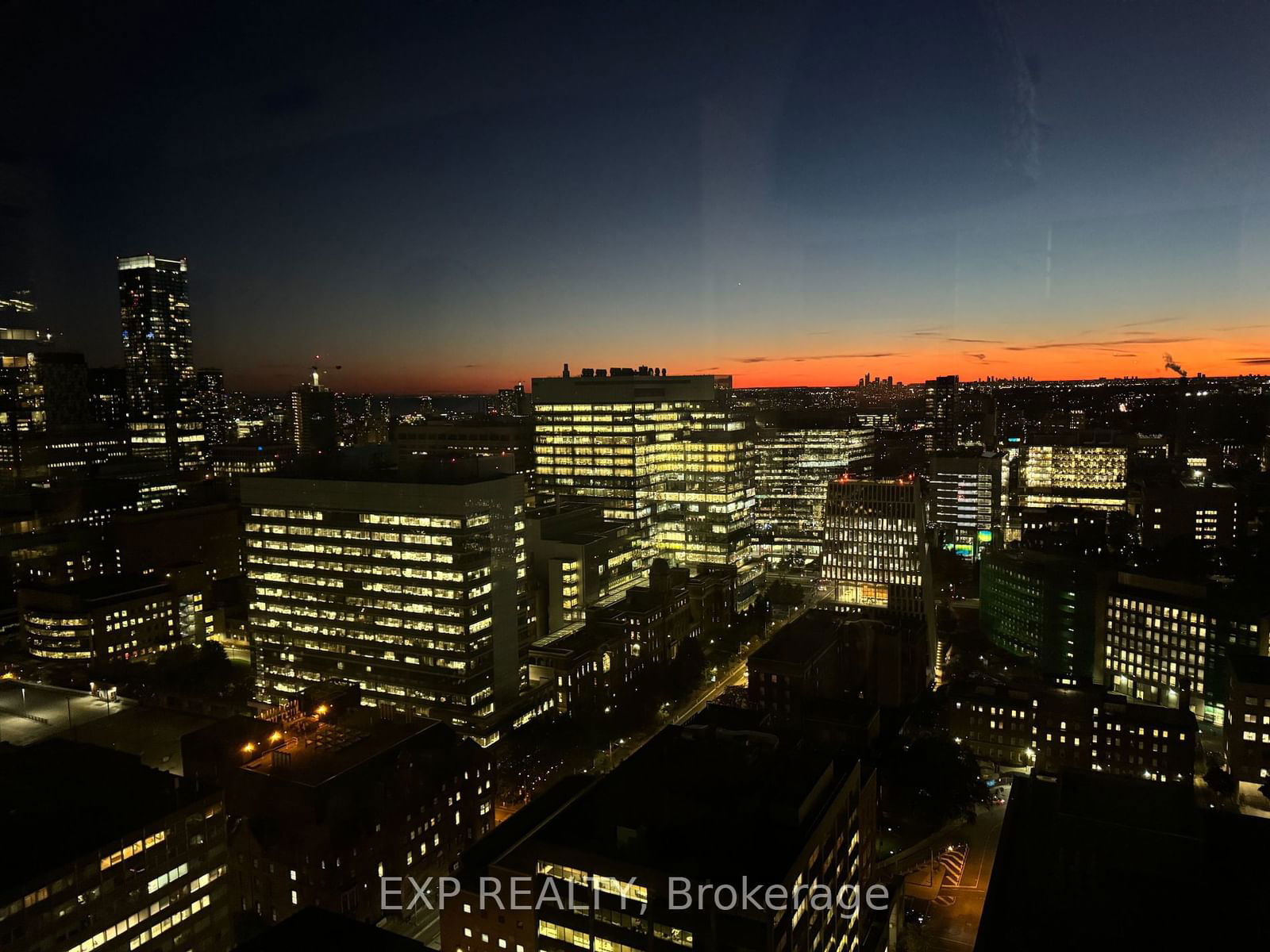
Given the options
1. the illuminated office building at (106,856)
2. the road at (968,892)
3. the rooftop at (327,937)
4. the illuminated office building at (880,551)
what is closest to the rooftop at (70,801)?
the illuminated office building at (106,856)

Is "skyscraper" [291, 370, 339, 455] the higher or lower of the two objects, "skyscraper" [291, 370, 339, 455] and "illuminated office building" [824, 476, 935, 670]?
the higher

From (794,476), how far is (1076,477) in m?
15.4

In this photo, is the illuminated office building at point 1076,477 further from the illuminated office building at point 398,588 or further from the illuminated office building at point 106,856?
the illuminated office building at point 106,856

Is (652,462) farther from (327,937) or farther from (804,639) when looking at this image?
(327,937)

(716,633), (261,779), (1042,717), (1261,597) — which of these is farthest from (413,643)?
(1261,597)

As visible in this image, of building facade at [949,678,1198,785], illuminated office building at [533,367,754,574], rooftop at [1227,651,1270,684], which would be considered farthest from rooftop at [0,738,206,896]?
illuminated office building at [533,367,754,574]

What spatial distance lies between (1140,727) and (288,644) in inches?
769

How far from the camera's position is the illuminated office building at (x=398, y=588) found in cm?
1878

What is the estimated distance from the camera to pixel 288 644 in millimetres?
20828

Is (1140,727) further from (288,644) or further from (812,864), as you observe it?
(288,644)

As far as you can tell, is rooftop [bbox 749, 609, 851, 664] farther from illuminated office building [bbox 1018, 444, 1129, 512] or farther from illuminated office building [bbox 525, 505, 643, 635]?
illuminated office building [bbox 1018, 444, 1129, 512]

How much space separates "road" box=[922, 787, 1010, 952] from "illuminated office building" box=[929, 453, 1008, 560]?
74.0ft

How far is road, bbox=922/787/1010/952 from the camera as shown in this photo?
40.7ft

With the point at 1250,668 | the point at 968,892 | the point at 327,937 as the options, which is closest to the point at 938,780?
the point at 968,892
